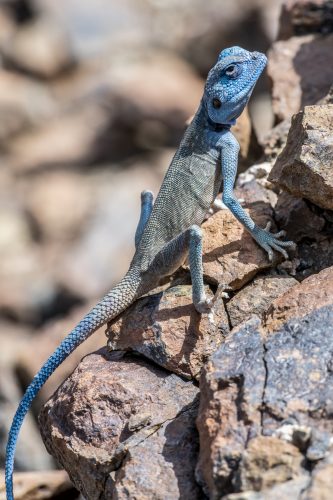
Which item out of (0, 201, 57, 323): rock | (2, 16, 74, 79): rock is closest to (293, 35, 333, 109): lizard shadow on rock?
(0, 201, 57, 323): rock

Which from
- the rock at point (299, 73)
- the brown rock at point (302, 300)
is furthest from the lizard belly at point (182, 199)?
the rock at point (299, 73)

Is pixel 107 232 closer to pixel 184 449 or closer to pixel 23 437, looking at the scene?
pixel 23 437

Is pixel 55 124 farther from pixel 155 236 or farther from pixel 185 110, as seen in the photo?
pixel 155 236

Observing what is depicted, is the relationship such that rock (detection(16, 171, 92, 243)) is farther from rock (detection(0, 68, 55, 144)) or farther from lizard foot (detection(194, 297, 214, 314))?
lizard foot (detection(194, 297, 214, 314))

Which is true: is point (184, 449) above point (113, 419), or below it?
below

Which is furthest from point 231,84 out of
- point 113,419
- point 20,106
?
point 20,106

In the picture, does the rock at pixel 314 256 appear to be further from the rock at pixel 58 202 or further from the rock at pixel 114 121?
the rock at pixel 114 121
